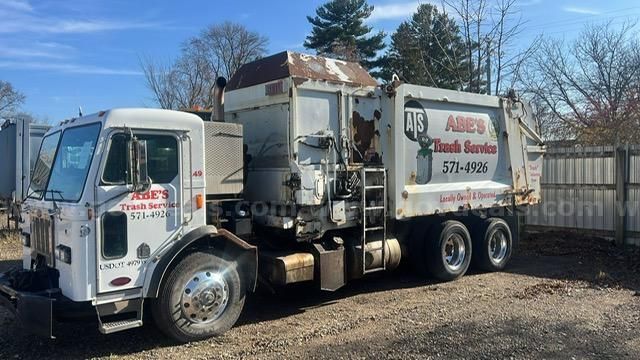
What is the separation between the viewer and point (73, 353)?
5746 millimetres

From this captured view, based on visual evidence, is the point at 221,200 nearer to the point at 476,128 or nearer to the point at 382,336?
the point at 382,336

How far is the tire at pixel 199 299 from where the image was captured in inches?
232

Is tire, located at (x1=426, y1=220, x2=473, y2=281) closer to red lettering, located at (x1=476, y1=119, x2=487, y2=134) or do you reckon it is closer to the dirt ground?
the dirt ground

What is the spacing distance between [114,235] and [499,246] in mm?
7056

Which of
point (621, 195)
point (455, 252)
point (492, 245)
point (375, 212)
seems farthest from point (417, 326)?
point (621, 195)

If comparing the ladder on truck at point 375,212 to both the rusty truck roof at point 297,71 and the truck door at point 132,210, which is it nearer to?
the rusty truck roof at point 297,71

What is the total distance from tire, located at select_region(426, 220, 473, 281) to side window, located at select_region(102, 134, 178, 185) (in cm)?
455

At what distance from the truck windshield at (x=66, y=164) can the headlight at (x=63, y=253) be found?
486mm

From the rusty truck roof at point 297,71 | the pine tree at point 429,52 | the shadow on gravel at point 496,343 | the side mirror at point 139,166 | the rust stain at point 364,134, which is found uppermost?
the pine tree at point 429,52

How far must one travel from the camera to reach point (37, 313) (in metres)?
5.35

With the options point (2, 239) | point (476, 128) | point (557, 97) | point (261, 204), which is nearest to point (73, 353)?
point (261, 204)

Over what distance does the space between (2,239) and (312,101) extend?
30.6 feet

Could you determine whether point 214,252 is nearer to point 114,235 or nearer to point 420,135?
point 114,235

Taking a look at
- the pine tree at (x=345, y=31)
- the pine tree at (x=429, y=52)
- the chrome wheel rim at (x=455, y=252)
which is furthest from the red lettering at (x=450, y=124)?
the pine tree at (x=345, y=31)
